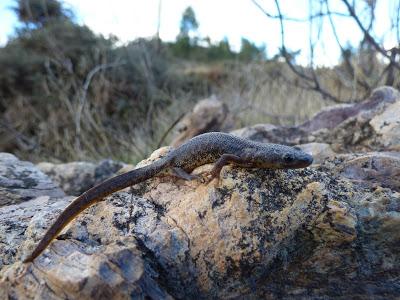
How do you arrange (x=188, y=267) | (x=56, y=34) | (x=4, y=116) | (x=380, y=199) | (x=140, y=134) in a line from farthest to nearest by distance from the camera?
(x=56, y=34)
(x=4, y=116)
(x=140, y=134)
(x=380, y=199)
(x=188, y=267)

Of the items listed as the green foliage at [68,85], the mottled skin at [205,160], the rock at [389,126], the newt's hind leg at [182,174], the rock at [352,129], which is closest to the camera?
the mottled skin at [205,160]

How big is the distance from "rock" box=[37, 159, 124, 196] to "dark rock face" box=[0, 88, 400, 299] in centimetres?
237

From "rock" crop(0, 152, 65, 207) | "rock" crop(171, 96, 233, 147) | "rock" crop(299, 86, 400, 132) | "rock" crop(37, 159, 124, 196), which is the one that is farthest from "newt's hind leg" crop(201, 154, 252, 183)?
"rock" crop(171, 96, 233, 147)

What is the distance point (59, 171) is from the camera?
5574 millimetres

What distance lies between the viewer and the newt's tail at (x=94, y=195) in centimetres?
230

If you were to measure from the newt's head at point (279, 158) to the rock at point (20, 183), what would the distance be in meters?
1.91

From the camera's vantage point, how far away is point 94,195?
9.05ft

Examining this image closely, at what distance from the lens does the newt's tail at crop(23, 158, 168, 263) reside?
230cm

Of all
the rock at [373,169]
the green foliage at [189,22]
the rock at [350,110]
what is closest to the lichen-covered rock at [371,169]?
the rock at [373,169]

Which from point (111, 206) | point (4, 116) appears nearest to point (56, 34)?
point (4, 116)

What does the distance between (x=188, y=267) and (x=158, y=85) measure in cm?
1214

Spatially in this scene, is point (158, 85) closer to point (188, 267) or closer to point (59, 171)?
point (59, 171)

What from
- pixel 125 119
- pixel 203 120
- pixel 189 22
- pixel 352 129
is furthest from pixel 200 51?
pixel 352 129

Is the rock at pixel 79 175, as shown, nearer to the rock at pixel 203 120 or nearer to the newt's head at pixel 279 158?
the rock at pixel 203 120
